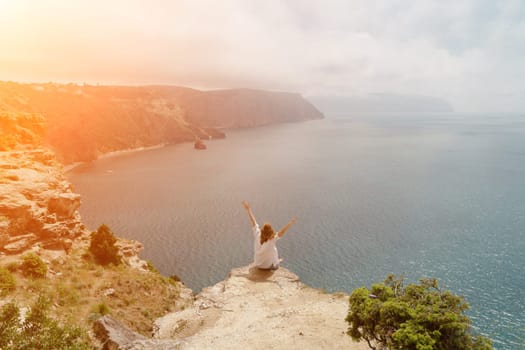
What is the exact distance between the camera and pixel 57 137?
130 meters

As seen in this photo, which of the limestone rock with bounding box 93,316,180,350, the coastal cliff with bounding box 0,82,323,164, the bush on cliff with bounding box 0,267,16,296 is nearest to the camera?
the limestone rock with bounding box 93,316,180,350

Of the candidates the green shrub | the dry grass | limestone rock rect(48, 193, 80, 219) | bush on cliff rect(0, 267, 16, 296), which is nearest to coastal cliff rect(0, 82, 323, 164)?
limestone rock rect(48, 193, 80, 219)

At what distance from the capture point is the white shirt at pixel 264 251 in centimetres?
2256

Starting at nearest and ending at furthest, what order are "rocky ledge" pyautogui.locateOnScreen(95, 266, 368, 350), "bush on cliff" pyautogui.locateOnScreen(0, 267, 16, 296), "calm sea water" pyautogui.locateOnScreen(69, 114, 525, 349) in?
"rocky ledge" pyautogui.locateOnScreen(95, 266, 368, 350), "bush on cliff" pyautogui.locateOnScreen(0, 267, 16, 296), "calm sea water" pyautogui.locateOnScreen(69, 114, 525, 349)

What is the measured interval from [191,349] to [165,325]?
6665 millimetres

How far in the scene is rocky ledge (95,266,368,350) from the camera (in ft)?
53.2

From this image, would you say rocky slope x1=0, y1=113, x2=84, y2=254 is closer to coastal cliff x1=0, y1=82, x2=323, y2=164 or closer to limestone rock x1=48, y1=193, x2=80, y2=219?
limestone rock x1=48, y1=193, x2=80, y2=219

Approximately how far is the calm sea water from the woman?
594 inches

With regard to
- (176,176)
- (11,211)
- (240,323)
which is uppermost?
(11,211)

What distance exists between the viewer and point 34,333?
1202 cm

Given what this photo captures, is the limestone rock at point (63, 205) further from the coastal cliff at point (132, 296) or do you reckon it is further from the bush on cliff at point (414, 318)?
the bush on cliff at point (414, 318)

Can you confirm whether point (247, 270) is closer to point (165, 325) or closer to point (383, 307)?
point (165, 325)

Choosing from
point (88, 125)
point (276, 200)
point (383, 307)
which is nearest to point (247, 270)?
point (383, 307)

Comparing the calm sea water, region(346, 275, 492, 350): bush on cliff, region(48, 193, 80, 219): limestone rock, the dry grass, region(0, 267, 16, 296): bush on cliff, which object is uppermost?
region(346, 275, 492, 350): bush on cliff
